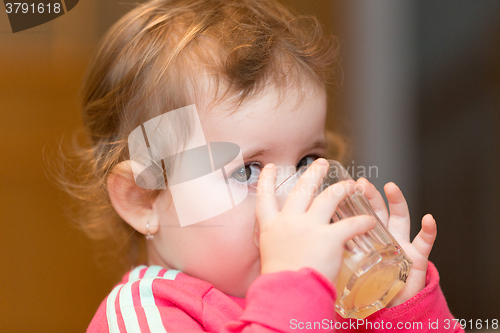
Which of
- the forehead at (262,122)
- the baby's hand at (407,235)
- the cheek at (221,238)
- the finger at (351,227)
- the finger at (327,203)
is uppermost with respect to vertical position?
the forehead at (262,122)

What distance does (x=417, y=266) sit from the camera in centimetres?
67

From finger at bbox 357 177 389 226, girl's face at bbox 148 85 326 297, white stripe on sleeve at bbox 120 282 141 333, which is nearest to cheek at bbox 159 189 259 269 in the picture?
girl's face at bbox 148 85 326 297

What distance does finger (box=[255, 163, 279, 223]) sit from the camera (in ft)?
1.62

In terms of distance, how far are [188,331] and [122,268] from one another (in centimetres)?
45

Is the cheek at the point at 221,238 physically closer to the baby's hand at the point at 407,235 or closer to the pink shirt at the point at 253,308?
the pink shirt at the point at 253,308

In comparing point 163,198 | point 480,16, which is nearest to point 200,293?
point 163,198

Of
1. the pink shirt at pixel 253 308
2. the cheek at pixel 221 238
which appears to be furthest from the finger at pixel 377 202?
the cheek at pixel 221 238

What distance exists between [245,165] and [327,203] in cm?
18

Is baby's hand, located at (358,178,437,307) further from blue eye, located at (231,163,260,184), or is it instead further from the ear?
the ear

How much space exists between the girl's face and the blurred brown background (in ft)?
0.90

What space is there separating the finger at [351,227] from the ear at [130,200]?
1.16 ft

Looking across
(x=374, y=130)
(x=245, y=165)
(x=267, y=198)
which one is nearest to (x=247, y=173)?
(x=245, y=165)

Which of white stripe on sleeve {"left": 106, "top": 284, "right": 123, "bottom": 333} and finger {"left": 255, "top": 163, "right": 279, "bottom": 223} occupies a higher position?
finger {"left": 255, "top": 163, "right": 279, "bottom": 223}

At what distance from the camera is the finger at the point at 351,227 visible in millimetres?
458
